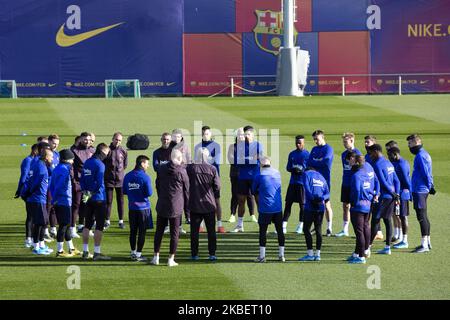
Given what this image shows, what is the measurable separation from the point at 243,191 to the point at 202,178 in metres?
2.89

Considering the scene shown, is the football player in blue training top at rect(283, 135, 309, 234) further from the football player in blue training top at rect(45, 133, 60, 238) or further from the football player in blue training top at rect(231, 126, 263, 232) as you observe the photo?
the football player in blue training top at rect(45, 133, 60, 238)

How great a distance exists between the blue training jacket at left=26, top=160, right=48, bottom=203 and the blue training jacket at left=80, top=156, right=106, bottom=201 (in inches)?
28.0

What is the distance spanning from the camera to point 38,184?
58.1 ft

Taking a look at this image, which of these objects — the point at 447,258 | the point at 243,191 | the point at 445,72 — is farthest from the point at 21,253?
the point at 445,72

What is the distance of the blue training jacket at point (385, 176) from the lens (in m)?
17.8

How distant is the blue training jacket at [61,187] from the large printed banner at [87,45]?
36507mm

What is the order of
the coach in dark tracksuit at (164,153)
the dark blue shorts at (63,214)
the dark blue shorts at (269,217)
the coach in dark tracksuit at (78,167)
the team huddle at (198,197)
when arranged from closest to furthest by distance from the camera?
the team huddle at (198,197)
the dark blue shorts at (269,217)
the dark blue shorts at (63,214)
the coach in dark tracksuit at (78,167)
the coach in dark tracksuit at (164,153)

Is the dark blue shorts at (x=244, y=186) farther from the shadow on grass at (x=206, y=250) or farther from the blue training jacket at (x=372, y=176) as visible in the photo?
the blue training jacket at (x=372, y=176)

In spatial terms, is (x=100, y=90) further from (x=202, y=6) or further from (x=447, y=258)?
(x=447, y=258)

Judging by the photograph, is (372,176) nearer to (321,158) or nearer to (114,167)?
(321,158)

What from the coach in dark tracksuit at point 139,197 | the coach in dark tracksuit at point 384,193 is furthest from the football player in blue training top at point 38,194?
the coach in dark tracksuit at point 384,193

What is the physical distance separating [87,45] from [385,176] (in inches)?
1509

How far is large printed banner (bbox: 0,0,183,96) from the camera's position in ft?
176

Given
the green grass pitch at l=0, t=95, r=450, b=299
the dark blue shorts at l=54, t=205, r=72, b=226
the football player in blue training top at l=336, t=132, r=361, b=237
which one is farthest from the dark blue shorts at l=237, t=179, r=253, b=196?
the dark blue shorts at l=54, t=205, r=72, b=226
